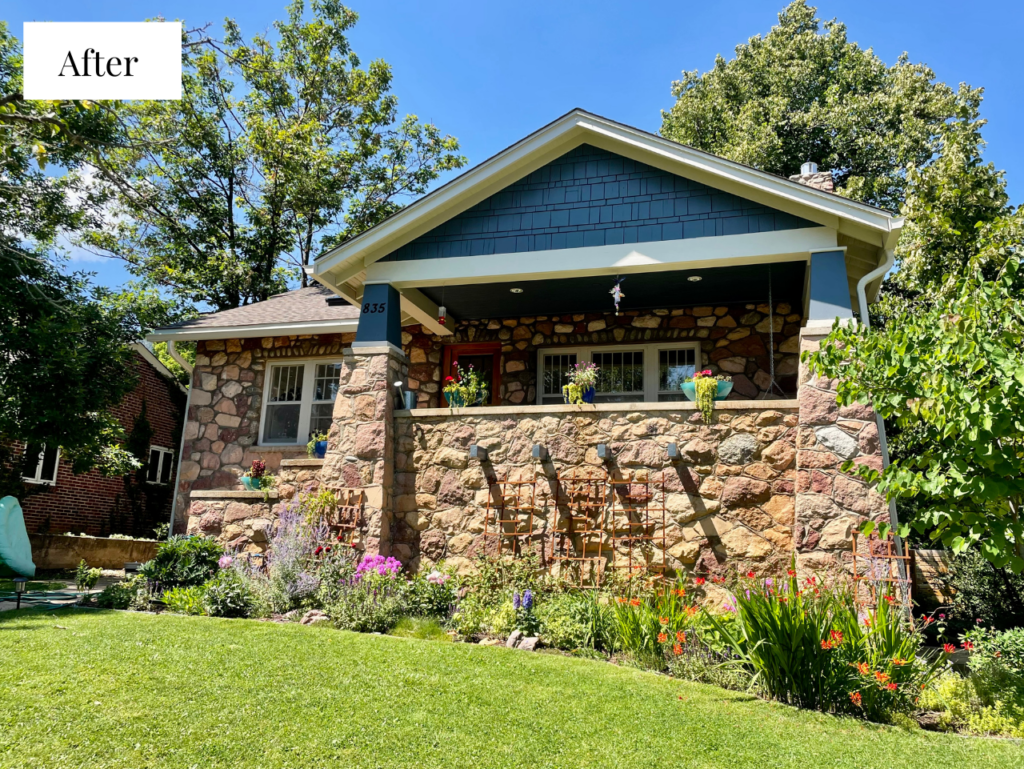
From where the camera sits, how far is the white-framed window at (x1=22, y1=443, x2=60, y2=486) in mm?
13315

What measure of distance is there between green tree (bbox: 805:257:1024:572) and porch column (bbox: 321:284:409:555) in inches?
206

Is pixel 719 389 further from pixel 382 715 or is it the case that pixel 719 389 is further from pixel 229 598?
pixel 229 598

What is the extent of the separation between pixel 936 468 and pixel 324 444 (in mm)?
7913

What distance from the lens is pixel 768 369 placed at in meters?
10.1

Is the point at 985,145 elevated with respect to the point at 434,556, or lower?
elevated

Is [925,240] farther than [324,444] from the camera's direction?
Yes

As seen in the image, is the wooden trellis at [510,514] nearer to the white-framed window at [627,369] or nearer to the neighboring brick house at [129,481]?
the white-framed window at [627,369]

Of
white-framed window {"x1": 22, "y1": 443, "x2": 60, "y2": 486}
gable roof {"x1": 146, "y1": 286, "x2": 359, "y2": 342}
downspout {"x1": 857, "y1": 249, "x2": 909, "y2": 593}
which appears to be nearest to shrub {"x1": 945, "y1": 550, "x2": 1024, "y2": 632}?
downspout {"x1": 857, "y1": 249, "x2": 909, "y2": 593}

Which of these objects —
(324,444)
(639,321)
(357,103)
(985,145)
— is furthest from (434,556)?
(357,103)

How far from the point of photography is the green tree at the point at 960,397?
174 inches

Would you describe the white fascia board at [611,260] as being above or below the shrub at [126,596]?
above

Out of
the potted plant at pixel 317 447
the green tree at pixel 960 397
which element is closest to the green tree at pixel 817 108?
the potted plant at pixel 317 447

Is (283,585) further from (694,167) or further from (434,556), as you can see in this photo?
(694,167)

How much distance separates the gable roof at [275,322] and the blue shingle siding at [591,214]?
245 centimetres
